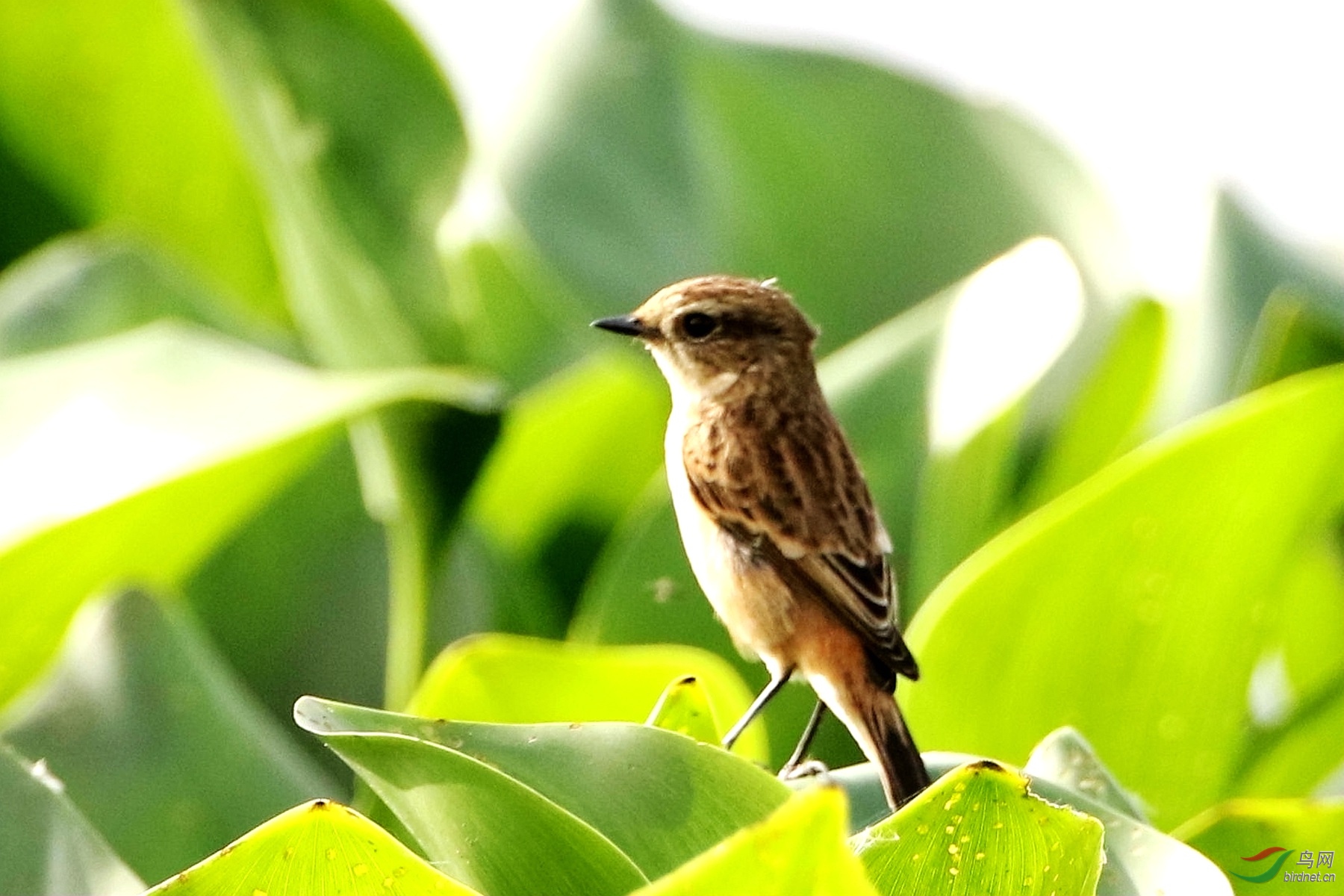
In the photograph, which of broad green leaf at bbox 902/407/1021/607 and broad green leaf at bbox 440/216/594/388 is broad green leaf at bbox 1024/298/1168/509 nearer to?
broad green leaf at bbox 902/407/1021/607

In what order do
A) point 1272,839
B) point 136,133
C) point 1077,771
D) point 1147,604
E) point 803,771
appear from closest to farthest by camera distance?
point 1077,771
point 1272,839
point 1147,604
point 803,771
point 136,133

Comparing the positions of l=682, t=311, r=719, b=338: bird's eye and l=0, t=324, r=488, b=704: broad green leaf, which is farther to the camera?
l=682, t=311, r=719, b=338: bird's eye

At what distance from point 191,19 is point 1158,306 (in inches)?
58.2

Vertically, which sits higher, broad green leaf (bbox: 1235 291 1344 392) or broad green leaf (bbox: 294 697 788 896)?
broad green leaf (bbox: 294 697 788 896)

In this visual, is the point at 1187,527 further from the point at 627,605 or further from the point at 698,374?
the point at 698,374

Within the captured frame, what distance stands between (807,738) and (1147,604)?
0.49 meters

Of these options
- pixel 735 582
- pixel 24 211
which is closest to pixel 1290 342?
pixel 735 582

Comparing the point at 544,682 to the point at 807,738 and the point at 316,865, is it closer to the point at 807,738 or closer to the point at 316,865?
the point at 807,738

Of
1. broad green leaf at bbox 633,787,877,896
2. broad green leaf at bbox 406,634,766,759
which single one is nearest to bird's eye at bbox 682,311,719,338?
Result: broad green leaf at bbox 406,634,766,759

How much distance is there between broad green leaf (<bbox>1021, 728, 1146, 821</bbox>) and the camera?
4.56 feet

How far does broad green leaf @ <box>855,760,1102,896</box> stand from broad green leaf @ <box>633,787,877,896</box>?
27 cm

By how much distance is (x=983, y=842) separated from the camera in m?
1.16

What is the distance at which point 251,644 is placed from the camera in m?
2.14

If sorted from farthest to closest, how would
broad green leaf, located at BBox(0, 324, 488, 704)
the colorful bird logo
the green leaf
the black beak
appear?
the green leaf → the black beak → broad green leaf, located at BBox(0, 324, 488, 704) → the colorful bird logo
